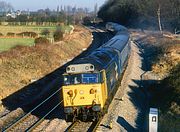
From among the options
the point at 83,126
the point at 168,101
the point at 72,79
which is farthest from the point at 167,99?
the point at 72,79

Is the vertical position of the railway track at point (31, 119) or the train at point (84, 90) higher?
the train at point (84, 90)

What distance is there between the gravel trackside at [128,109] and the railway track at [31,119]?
297 cm

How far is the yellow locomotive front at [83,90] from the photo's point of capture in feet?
62.3

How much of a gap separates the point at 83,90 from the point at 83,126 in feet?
5.68

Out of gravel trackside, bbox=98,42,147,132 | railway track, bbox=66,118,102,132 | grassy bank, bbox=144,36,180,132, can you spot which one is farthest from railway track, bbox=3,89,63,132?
grassy bank, bbox=144,36,180,132

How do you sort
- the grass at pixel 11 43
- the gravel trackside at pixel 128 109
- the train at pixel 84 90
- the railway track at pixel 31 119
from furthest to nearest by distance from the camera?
the grass at pixel 11 43, the gravel trackside at pixel 128 109, the railway track at pixel 31 119, the train at pixel 84 90

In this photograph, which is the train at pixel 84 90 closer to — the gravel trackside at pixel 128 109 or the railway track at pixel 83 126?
the railway track at pixel 83 126

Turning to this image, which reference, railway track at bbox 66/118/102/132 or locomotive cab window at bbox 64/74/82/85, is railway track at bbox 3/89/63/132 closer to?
railway track at bbox 66/118/102/132

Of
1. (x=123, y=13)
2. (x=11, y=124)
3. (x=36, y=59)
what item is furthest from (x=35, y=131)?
(x=123, y=13)

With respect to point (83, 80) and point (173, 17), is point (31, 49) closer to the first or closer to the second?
point (83, 80)

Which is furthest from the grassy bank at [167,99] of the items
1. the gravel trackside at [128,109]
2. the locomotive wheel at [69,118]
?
the locomotive wheel at [69,118]

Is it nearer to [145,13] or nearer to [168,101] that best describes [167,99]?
[168,101]

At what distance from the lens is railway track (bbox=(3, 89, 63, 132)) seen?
19141 millimetres

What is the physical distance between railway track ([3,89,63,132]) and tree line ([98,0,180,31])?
2032 inches
